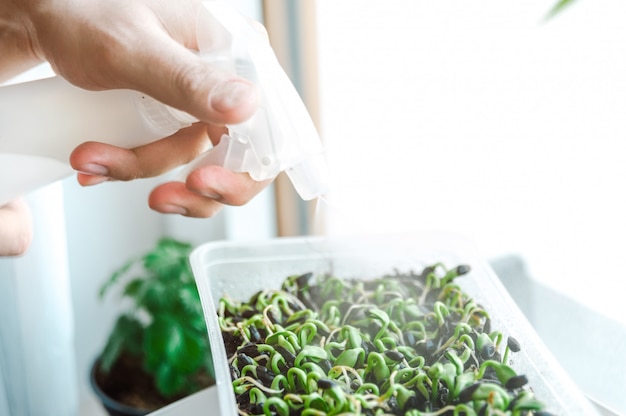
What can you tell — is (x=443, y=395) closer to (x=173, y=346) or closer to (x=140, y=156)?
(x=140, y=156)

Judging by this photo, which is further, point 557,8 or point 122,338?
point 122,338

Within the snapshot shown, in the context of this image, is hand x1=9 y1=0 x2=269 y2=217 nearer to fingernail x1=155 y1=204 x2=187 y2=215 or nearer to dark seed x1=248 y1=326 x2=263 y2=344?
fingernail x1=155 y1=204 x2=187 y2=215

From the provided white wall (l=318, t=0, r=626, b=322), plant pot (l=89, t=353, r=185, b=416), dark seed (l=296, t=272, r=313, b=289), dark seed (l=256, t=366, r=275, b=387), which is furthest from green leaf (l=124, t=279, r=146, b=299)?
dark seed (l=256, t=366, r=275, b=387)

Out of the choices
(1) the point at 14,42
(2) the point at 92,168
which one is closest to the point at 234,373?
(2) the point at 92,168

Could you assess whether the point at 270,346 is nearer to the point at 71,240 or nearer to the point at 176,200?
the point at 176,200

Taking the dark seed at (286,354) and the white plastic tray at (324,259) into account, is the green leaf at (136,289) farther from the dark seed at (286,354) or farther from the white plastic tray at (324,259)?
the dark seed at (286,354)

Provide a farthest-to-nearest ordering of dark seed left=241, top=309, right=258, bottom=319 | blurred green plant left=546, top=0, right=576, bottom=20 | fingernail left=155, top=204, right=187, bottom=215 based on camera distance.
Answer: fingernail left=155, top=204, right=187, bottom=215 < dark seed left=241, top=309, right=258, bottom=319 < blurred green plant left=546, top=0, right=576, bottom=20
